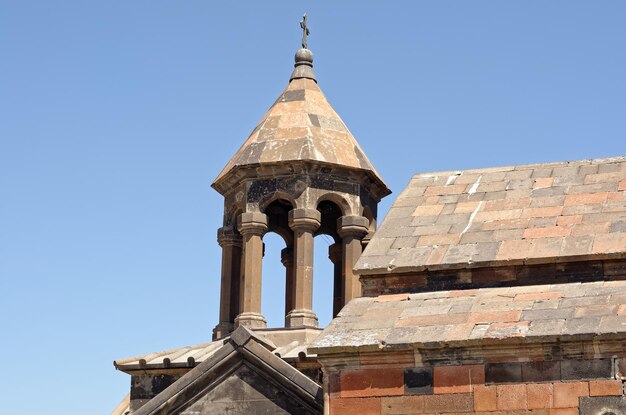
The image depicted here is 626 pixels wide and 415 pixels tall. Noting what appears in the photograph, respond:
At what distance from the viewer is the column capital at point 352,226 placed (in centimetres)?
1891

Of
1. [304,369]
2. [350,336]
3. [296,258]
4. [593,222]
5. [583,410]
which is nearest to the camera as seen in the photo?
[583,410]

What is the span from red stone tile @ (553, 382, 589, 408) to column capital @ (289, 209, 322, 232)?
6.69 meters

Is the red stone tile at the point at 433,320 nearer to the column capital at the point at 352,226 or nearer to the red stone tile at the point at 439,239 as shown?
the red stone tile at the point at 439,239

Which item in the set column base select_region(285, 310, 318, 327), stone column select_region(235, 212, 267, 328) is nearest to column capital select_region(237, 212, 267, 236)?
stone column select_region(235, 212, 267, 328)

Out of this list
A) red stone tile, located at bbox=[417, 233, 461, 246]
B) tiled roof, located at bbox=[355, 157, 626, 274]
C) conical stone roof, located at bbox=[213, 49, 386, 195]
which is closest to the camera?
A: tiled roof, located at bbox=[355, 157, 626, 274]

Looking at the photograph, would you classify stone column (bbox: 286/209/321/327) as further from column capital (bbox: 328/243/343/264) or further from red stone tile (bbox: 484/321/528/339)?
red stone tile (bbox: 484/321/528/339)

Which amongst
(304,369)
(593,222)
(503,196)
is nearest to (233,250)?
(304,369)

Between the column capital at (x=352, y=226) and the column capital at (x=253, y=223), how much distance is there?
1.02 m

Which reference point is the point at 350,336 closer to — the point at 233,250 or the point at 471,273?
the point at 471,273

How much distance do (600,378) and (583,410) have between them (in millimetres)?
308

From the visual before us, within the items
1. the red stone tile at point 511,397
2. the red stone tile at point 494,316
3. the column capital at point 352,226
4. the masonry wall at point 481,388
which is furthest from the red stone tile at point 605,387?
the column capital at point 352,226

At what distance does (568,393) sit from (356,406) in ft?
6.31

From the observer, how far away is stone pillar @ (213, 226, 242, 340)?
19.2 meters

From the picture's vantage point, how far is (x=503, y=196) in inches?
597
